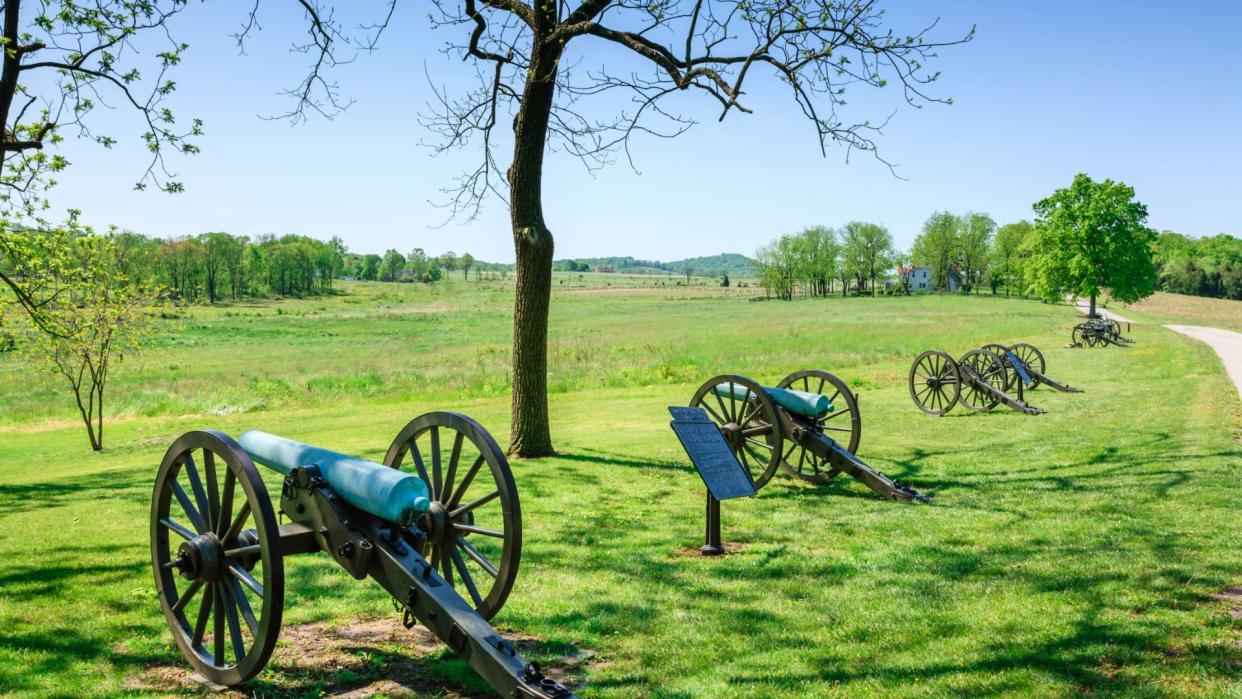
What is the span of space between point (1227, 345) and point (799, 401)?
32750mm

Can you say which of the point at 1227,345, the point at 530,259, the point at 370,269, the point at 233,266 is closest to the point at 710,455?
the point at 530,259

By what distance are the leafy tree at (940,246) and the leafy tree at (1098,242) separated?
5823cm

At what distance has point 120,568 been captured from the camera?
6730mm

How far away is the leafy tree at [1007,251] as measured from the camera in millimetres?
97188

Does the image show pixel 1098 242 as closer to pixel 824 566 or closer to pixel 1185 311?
pixel 1185 311

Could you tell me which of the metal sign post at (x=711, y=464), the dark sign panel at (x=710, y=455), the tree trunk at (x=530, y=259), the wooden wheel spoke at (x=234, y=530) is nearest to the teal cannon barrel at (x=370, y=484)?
the wooden wheel spoke at (x=234, y=530)

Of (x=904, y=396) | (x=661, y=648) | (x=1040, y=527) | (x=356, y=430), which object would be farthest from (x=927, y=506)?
(x=356, y=430)

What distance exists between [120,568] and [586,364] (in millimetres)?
25827

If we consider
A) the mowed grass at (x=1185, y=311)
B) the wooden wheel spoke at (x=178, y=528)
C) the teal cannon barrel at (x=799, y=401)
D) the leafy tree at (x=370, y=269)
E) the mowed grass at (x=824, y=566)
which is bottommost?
the mowed grass at (x=824, y=566)

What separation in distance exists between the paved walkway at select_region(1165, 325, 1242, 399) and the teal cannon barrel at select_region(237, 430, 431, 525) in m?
18.5

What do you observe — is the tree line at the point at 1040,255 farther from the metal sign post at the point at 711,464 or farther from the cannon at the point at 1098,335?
the metal sign post at the point at 711,464

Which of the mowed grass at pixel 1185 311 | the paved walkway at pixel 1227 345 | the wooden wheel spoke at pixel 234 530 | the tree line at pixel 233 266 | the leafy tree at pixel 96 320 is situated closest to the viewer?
the wooden wheel spoke at pixel 234 530

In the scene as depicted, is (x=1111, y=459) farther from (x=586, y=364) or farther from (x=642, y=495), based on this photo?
(x=586, y=364)

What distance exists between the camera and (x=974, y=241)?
10706 cm
